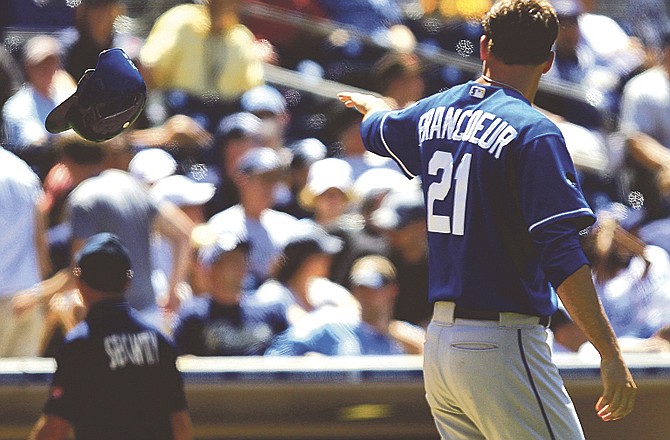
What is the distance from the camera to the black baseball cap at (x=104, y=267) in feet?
13.3

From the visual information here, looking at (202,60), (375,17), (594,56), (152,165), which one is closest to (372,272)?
(152,165)

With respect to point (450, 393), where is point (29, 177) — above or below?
below

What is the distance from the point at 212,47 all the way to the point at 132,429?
3.49 metres

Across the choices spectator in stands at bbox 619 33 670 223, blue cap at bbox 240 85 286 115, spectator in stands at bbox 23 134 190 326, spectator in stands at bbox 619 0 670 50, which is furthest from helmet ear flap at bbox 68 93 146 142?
spectator in stands at bbox 619 0 670 50

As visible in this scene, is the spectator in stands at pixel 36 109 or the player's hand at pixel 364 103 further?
the spectator in stands at pixel 36 109

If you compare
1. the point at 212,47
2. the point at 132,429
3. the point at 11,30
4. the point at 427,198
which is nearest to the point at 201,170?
the point at 212,47

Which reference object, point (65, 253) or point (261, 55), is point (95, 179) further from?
point (261, 55)

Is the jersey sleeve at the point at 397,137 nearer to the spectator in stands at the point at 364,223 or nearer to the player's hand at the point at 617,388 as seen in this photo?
the player's hand at the point at 617,388

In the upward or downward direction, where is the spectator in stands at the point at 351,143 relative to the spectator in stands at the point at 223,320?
upward

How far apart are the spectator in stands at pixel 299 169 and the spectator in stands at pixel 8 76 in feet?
5.12

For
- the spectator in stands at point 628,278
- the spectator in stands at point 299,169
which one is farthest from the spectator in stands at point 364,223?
the spectator in stands at point 628,278

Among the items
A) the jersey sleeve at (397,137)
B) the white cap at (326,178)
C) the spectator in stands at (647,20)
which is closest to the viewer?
the jersey sleeve at (397,137)

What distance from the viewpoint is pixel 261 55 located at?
7.47 meters

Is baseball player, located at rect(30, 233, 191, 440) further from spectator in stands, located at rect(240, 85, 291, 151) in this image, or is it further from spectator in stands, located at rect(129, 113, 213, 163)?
spectator in stands, located at rect(240, 85, 291, 151)
